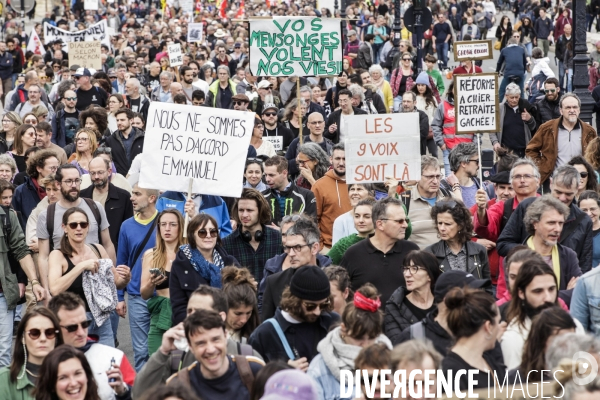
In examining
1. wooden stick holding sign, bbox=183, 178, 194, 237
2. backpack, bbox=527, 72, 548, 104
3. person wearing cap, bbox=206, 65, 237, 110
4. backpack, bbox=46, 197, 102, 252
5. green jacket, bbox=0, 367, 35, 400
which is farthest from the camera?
backpack, bbox=527, 72, 548, 104

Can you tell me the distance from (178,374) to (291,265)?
6.82ft

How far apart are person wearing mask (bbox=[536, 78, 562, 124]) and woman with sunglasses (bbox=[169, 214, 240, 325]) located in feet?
25.1

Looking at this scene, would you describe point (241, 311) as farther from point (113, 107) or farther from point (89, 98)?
point (89, 98)

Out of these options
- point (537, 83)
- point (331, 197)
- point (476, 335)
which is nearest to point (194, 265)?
point (331, 197)

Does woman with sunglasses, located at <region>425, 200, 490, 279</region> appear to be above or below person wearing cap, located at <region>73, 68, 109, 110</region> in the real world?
below

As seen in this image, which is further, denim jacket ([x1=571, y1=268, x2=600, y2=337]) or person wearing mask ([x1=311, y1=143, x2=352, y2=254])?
person wearing mask ([x1=311, y1=143, x2=352, y2=254])

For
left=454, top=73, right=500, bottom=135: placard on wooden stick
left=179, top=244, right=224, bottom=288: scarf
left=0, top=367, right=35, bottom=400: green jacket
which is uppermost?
left=454, top=73, right=500, bottom=135: placard on wooden stick

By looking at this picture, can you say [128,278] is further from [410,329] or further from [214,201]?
[410,329]

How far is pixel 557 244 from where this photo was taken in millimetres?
7695

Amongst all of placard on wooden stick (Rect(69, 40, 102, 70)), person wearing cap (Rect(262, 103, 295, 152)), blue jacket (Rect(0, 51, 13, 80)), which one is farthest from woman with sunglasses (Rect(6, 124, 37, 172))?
blue jacket (Rect(0, 51, 13, 80))

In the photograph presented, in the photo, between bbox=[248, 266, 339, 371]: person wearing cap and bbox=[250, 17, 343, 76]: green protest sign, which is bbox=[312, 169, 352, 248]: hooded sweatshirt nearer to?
bbox=[250, 17, 343, 76]: green protest sign

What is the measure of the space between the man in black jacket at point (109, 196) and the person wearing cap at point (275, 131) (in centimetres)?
396

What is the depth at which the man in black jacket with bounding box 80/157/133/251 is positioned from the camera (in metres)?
10.0

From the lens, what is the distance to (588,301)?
21.8ft
